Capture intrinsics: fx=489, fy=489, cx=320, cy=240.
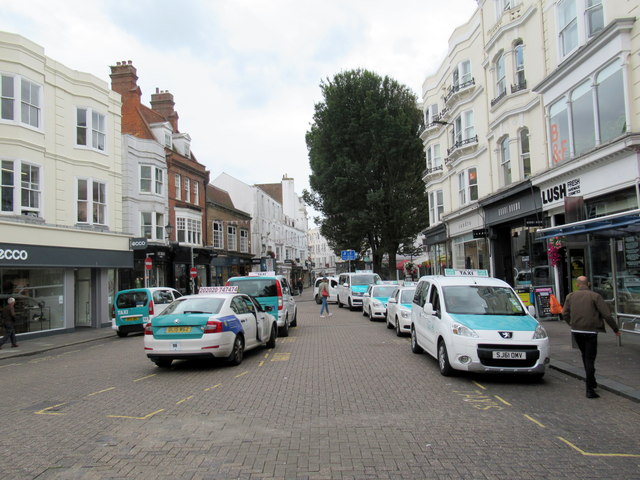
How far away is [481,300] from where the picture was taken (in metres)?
9.20

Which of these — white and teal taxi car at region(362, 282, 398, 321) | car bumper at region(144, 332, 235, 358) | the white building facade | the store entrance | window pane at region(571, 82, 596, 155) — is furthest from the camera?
the store entrance

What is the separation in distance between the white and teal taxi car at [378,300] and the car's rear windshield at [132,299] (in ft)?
28.6

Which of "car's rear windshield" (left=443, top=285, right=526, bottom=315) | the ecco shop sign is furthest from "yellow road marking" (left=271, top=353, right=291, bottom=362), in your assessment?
the ecco shop sign

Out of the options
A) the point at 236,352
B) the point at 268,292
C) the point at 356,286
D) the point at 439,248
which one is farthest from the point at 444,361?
the point at 439,248

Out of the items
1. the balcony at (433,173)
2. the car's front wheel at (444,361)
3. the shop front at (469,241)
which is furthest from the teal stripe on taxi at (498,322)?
the balcony at (433,173)

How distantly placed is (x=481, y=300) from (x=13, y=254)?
15719mm

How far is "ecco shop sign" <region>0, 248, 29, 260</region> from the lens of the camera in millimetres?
16516

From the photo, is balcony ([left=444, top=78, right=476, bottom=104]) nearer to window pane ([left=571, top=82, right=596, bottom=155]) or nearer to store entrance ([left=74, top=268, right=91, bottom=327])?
window pane ([left=571, top=82, right=596, bottom=155])

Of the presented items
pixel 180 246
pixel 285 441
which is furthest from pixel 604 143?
pixel 180 246

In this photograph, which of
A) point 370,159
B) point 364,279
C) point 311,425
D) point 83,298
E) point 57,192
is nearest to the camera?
point 311,425

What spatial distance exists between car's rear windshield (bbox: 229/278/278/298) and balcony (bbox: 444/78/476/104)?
50.2ft

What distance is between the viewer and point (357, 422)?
19.1ft

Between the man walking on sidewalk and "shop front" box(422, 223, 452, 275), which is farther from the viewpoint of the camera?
"shop front" box(422, 223, 452, 275)

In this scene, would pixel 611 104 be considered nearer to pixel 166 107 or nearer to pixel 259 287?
pixel 259 287
